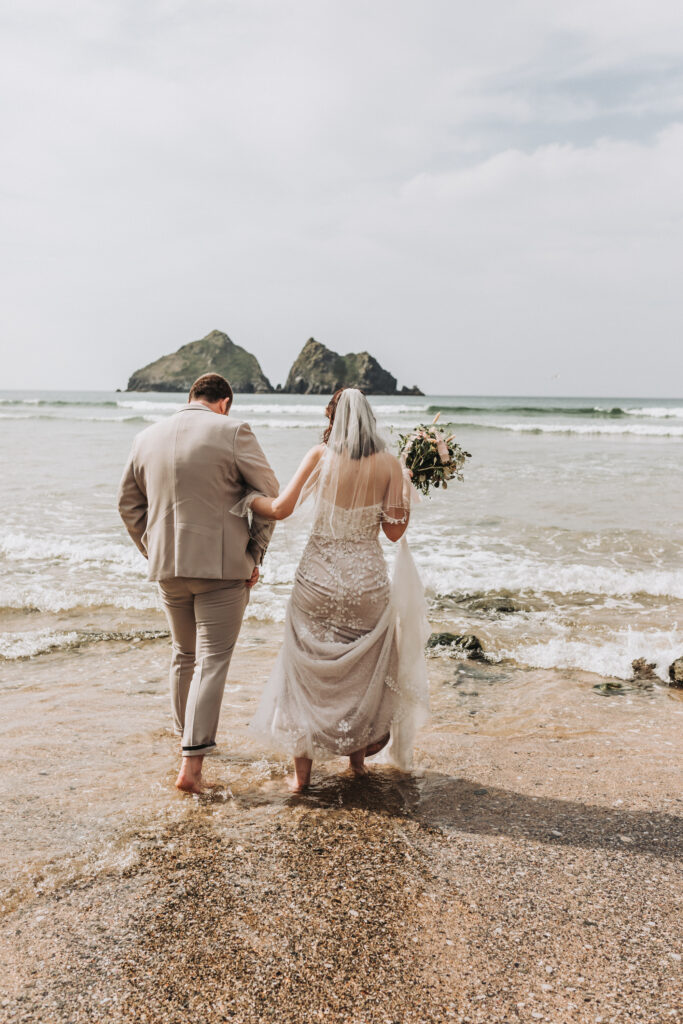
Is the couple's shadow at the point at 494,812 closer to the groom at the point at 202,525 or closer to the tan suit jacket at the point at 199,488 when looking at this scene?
the groom at the point at 202,525

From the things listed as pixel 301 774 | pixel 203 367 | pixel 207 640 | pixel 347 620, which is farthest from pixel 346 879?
pixel 203 367

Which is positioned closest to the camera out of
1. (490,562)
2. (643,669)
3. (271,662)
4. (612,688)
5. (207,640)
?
(207,640)

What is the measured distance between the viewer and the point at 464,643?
6.28 metres

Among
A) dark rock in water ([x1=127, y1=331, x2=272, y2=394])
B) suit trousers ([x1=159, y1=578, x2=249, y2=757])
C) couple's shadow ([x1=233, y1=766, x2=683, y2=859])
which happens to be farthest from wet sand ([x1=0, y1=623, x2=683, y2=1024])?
dark rock in water ([x1=127, y1=331, x2=272, y2=394])

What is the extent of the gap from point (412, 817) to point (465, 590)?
4742 mm

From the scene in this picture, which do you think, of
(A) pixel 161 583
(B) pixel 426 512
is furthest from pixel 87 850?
(B) pixel 426 512

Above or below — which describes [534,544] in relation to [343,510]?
below

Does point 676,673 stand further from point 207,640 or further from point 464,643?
point 207,640

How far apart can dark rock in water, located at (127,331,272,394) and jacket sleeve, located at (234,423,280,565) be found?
333 ft

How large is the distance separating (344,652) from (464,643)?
2797mm

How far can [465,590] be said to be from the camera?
26.5ft

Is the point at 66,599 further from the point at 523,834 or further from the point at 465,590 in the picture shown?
the point at 523,834

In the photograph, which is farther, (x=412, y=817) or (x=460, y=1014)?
(x=412, y=817)

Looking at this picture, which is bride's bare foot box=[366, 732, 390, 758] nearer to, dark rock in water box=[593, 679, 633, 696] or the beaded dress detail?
the beaded dress detail
